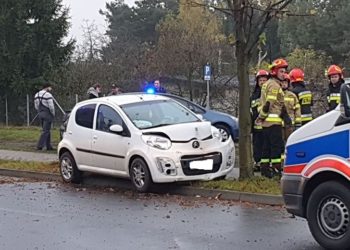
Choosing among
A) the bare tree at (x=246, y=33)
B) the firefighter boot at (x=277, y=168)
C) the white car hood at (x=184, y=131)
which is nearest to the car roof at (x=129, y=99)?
the white car hood at (x=184, y=131)

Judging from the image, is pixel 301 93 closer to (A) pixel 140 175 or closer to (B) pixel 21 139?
(A) pixel 140 175

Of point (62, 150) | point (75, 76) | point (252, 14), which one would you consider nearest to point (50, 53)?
point (75, 76)

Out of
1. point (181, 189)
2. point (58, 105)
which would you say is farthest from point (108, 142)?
point (58, 105)

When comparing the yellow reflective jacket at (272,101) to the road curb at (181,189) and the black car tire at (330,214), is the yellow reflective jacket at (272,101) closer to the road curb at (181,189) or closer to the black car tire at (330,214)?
the road curb at (181,189)

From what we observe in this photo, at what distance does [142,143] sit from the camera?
38.1 feet

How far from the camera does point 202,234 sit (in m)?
8.31

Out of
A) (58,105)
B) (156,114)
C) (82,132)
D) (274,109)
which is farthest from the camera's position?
(58,105)

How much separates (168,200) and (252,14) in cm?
331

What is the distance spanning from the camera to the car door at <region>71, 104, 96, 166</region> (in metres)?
12.9

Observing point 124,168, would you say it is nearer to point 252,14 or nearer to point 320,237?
point 252,14

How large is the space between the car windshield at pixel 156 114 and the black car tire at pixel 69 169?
1.67 metres

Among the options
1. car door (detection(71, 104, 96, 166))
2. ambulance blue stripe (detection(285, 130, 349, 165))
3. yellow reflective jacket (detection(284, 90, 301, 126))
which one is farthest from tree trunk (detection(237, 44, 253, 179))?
ambulance blue stripe (detection(285, 130, 349, 165))

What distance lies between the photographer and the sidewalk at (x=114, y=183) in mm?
10539

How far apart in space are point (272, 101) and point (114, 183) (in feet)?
10.9
